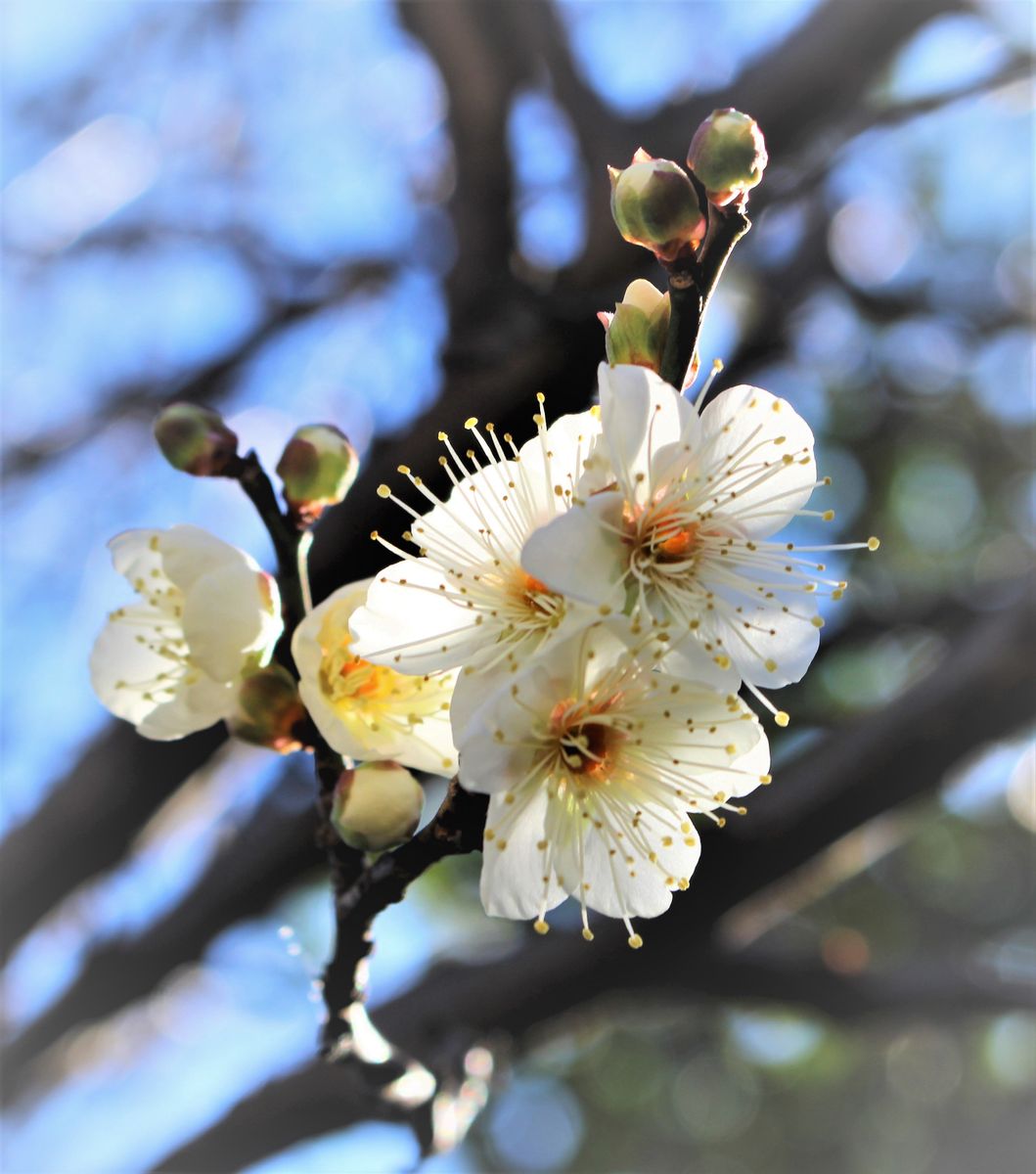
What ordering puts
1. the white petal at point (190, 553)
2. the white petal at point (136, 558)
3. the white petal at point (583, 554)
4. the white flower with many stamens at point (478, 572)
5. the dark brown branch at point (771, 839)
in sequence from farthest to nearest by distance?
Result: the dark brown branch at point (771, 839)
the white petal at point (136, 558)
the white petal at point (190, 553)
the white flower with many stamens at point (478, 572)
the white petal at point (583, 554)

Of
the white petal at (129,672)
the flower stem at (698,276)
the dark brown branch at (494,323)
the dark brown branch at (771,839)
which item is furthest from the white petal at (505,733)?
the dark brown branch at (771,839)

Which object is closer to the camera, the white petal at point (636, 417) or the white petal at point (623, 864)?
the white petal at point (636, 417)

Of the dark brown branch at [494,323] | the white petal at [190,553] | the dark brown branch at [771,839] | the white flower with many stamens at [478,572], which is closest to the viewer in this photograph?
the white flower with many stamens at [478,572]

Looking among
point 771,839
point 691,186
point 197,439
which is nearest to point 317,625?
point 197,439

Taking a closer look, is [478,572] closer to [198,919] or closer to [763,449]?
[763,449]

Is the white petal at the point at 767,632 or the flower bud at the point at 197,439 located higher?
the flower bud at the point at 197,439

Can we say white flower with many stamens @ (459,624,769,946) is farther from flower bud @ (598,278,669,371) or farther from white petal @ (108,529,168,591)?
white petal @ (108,529,168,591)

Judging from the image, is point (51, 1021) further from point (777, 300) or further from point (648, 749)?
point (777, 300)

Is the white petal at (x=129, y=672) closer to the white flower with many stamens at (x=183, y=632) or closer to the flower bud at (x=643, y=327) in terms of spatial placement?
the white flower with many stamens at (x=183, y=632)
